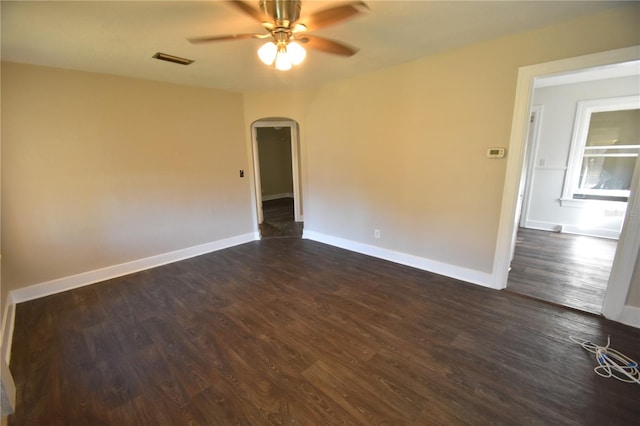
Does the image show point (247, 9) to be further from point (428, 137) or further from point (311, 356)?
point (428, 137)

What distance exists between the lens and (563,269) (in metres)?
3.41

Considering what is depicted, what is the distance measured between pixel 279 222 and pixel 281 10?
4.71 m

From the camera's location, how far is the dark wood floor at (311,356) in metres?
1.64

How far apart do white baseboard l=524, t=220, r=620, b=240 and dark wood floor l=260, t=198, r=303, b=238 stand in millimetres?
4436

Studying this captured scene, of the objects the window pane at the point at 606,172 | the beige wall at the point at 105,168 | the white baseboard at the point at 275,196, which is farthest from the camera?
the white baseboard at the point at 275,196

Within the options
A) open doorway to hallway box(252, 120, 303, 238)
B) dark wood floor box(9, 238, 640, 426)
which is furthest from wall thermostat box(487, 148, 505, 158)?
open doorway to hallway box(252, 120, 303, 238)

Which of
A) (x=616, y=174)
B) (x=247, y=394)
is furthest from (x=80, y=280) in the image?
(x=616, y=174)

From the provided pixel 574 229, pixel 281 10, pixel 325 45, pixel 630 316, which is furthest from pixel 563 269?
pixel 281 10

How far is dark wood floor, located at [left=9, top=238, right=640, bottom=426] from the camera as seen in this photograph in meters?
1.64

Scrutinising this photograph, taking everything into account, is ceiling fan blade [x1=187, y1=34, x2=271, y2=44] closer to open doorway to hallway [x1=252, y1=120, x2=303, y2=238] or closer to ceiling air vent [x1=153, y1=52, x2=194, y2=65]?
ceiling air vent [x1=153, y1=52, x2=194, y2=65]

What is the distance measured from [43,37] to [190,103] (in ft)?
5.57

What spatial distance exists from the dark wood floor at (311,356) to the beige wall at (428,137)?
0.67m

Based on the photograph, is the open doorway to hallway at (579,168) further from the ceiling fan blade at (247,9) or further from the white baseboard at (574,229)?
the ceiling fan blade at (247,9)

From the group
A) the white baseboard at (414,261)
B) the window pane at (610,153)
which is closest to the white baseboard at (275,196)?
the white baseboard at (414,261)
